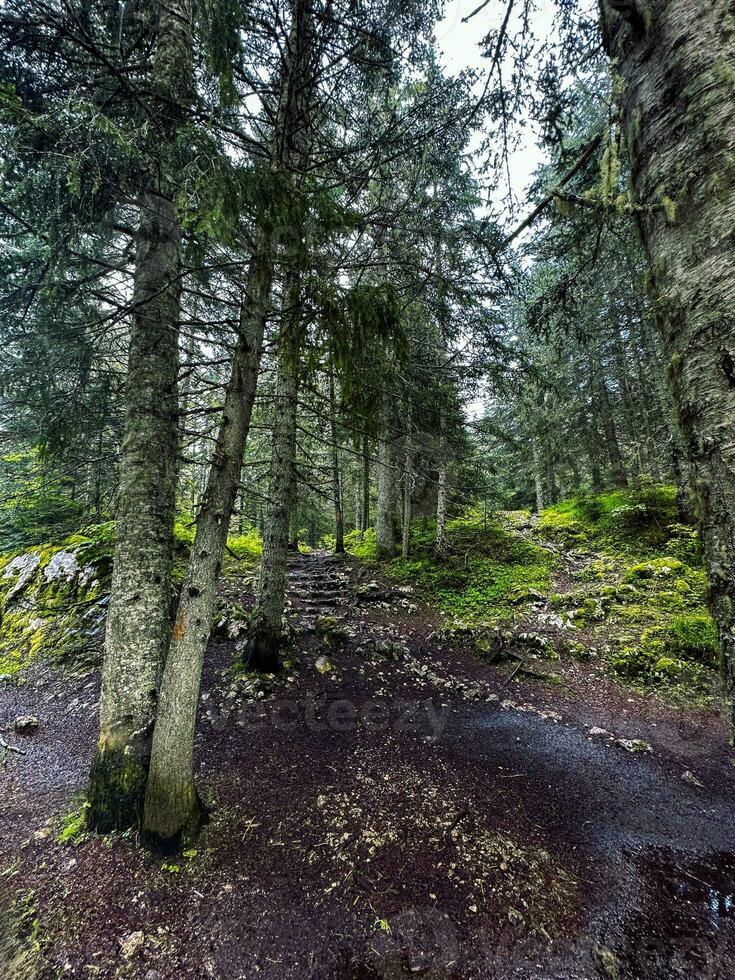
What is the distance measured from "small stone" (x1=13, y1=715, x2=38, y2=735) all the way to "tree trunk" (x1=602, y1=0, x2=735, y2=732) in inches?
281

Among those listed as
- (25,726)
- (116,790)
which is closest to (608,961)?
(116,790)

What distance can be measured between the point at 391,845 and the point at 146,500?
4.15m

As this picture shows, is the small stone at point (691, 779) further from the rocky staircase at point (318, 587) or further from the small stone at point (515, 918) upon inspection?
the rocky staircase at point (318, 587)

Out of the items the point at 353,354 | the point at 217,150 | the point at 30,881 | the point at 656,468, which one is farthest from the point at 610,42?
the point at 656,468

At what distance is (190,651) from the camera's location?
3.34 metres

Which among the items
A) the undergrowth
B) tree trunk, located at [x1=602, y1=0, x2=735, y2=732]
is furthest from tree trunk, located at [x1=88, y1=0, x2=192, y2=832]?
the undergrowth

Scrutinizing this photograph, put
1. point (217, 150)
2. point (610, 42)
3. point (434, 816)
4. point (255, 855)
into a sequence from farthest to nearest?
1. point (434, 816)
2. point (255, 855)
3. point (217, 150)
4. point (610, 42)

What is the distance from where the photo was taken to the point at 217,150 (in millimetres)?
2947

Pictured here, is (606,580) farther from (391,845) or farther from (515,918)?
(391,845)

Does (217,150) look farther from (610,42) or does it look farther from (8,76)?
(8,76)

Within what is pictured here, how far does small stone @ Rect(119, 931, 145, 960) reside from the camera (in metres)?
2.54

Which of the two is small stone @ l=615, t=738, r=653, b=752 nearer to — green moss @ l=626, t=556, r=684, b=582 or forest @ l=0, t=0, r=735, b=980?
forest @ l=0, t=0, r=735, b=980

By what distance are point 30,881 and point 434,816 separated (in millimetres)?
3394

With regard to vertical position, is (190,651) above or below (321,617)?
above
